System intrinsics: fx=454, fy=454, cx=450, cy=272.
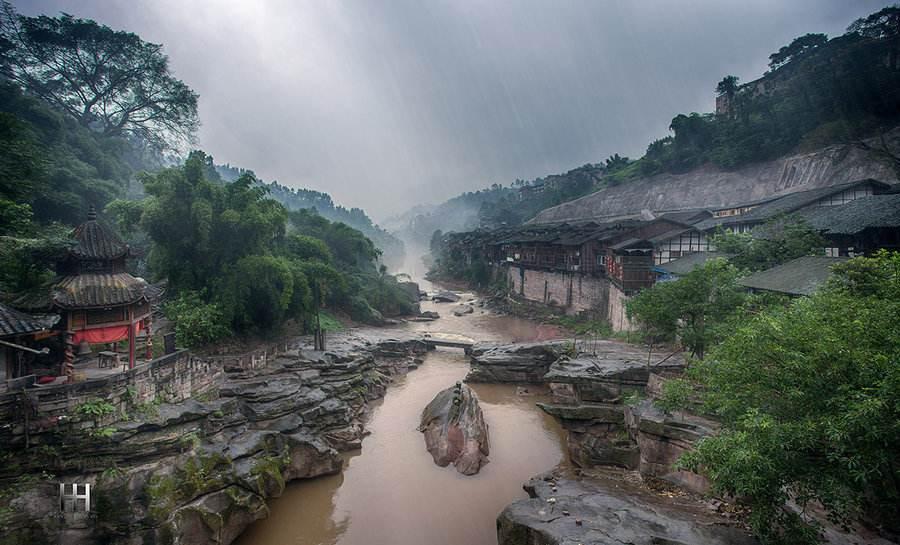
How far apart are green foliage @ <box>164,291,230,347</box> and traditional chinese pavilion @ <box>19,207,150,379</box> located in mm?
4891

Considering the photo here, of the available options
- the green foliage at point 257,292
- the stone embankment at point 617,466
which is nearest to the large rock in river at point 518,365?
the stone embankment at point 617,466

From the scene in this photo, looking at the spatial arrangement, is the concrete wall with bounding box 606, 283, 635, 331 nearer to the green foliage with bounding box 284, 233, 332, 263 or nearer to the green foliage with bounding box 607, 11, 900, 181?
the green foliage with bounding box 607, 11, 900, 181

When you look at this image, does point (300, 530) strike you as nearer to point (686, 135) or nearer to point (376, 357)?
point (376, 357)

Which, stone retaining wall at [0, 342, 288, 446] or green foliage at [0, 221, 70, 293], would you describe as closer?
stone retaining wall at [0, 342, 288, 446]

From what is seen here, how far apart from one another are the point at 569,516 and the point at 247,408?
14.0 m

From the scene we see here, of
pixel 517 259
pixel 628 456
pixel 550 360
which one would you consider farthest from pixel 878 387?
pixel 517 259

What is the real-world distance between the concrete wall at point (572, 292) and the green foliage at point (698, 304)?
11330mm

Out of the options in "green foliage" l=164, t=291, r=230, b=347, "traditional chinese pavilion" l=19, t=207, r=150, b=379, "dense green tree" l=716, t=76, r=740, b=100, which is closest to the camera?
"traditional chinese pavilion" l=19, t=207, r=150, b=379

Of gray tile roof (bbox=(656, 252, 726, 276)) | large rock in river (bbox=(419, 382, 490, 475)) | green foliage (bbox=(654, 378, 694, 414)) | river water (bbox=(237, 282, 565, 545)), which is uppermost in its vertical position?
gray tile roof (bbox=(656, 252, 726, 276))

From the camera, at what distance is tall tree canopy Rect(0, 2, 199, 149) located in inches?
1558

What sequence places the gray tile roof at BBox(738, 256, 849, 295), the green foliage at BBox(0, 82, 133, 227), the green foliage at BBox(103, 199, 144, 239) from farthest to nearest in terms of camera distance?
the green foliage at BBox(103, 199, 144, 239)
the green foliage at BBox(0, 82, 133, 227)
the gray tile roof at BBox(738, 256, 849, 295)

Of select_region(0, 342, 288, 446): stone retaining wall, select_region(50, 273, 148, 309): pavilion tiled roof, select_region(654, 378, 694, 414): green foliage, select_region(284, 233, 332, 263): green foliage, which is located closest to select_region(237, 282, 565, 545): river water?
select_region(0, 342, 288, 446): stone retaining wall

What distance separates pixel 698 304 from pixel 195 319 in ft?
78.4

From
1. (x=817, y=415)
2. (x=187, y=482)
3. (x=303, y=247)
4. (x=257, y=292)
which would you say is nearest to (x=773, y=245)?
(x=817, y=415)
